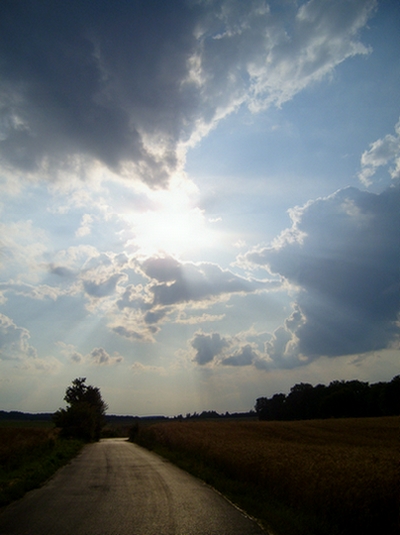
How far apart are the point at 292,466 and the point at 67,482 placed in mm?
9113

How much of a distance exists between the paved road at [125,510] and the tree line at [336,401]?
83.3 metres

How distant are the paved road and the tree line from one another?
83.3 metres

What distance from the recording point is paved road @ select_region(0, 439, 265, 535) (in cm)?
853

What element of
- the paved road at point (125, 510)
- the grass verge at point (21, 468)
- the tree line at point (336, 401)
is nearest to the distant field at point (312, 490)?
the paved road at point (125, 510)

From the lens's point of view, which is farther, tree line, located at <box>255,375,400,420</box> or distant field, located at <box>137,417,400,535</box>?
tree line, located at <box>255,375,400,420</box>

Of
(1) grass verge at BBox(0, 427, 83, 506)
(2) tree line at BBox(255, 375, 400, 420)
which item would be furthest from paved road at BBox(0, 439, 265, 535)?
(2) tree line at BBox(255, 375, 400, 420)

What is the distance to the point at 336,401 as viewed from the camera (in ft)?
319

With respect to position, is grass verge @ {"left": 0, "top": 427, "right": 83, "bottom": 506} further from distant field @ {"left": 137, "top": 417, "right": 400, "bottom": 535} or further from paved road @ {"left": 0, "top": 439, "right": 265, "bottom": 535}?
distant field @ {"left": 137, "top": 417, "right": 400, "bottom": 535}

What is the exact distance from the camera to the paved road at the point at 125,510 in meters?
8.53

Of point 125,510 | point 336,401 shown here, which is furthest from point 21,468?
point 336,401

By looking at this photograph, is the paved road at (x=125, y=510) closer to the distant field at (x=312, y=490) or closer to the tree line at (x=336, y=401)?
the distant field at (x=312, y=490)

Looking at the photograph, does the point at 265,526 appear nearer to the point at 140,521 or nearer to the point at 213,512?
the point at 213,512

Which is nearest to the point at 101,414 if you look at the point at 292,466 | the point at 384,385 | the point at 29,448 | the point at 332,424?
the point at 332,424

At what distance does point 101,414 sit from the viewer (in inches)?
3041
